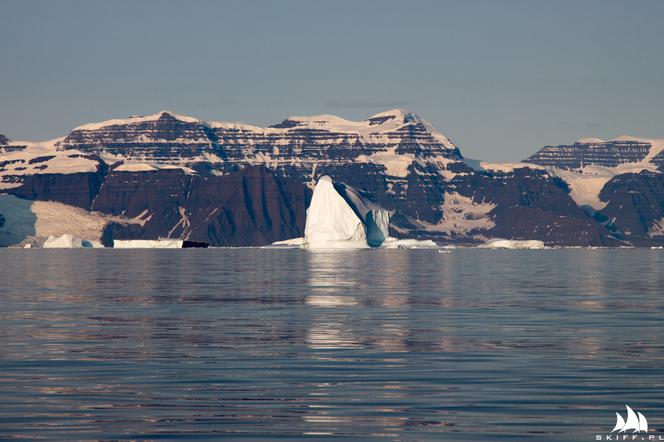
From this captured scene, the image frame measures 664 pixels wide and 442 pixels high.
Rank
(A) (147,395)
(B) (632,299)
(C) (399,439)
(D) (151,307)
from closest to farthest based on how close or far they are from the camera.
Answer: (C) (399,439) < (A) (147,395) < (D) (151,307) < (B) (632,299)

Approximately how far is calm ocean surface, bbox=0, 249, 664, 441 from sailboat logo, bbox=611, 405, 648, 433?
15.6 inches

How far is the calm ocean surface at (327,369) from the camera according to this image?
2883 centimetres

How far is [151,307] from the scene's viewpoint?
221 ft

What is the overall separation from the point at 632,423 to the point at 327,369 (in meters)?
12.9

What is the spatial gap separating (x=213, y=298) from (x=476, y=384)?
1728 inches

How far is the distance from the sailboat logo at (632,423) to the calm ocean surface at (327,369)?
397 millimetres

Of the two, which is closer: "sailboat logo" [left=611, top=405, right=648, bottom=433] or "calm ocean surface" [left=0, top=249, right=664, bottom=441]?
"sailboat logo" [left=611, top=405, right=648, bottom=433]

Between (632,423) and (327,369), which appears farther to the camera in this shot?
(327,369)

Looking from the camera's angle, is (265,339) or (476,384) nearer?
(476,384)

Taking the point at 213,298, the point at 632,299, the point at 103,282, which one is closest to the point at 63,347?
the point at 213,298

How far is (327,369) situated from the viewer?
127ft

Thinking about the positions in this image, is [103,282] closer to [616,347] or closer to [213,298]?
[213,298]

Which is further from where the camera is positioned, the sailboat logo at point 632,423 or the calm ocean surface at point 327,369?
the calm ocean surface at point 327,369

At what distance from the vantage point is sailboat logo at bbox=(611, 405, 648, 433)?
89.9 feet
